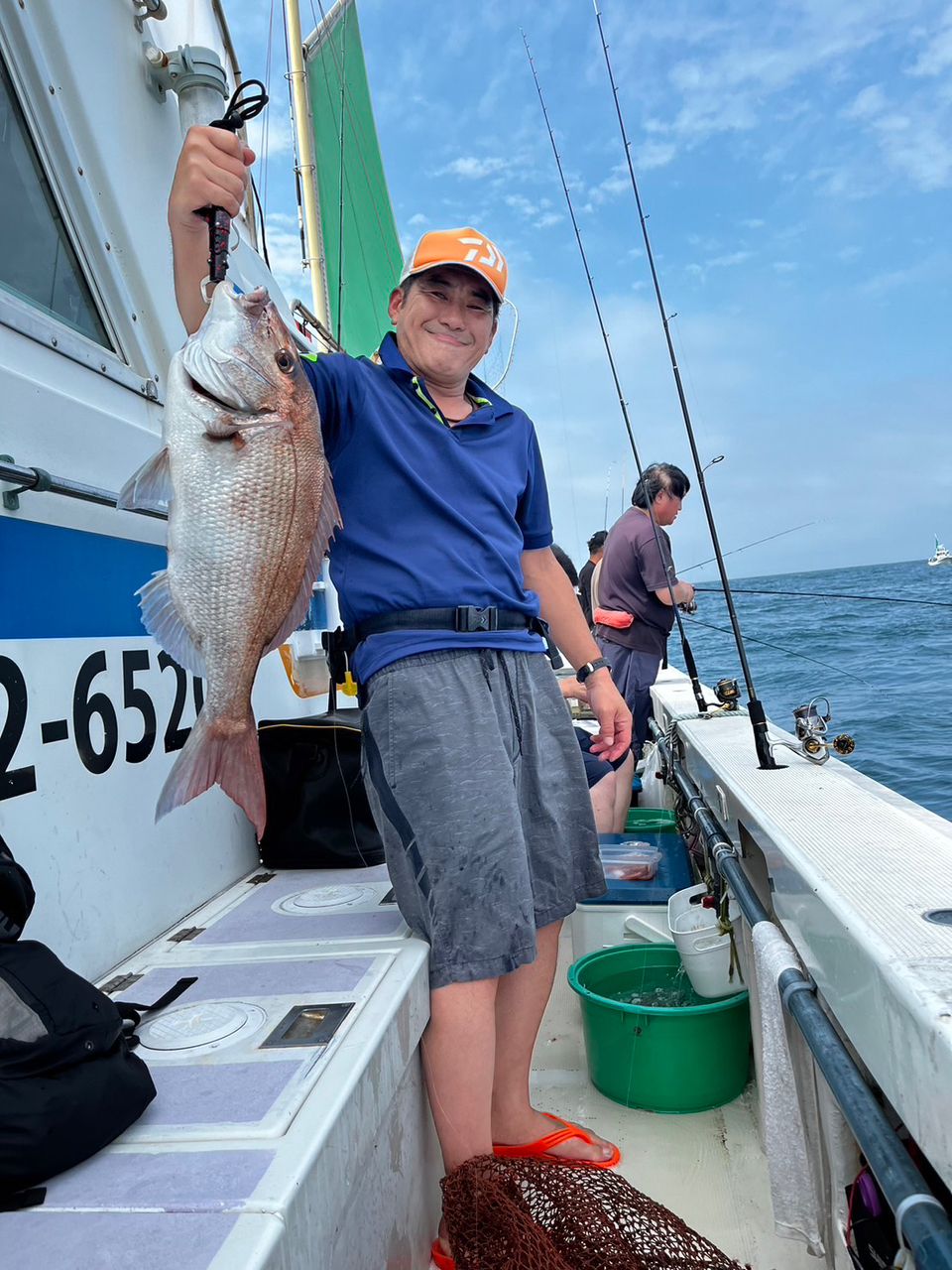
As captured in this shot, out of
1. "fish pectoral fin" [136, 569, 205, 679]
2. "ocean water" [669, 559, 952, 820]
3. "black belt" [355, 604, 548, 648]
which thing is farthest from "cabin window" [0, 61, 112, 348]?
"ocean water" [669, 559, 952, 820]

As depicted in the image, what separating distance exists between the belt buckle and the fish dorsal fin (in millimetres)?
408

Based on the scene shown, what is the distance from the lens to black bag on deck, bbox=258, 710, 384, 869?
2840 mm

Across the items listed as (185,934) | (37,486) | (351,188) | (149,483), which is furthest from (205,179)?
(351,188)

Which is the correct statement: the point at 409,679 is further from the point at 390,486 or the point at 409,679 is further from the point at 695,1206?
the point at 695,1206

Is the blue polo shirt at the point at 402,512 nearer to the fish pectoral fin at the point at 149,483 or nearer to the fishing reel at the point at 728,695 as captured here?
the fish pectoral fin at the point at 149,483

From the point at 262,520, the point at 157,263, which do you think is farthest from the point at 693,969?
the point at 157,263

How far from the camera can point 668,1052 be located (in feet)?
8.23

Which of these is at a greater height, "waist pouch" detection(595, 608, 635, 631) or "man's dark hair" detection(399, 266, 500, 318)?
"man's dark hair" detection(399, 266, 500, 318)

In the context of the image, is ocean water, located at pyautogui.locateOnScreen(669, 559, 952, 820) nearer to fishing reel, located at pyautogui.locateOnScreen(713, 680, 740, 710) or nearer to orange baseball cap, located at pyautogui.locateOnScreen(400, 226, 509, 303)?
fishing reel, located at pyautogui.locateOnScreen(713, 680, 740, 710)

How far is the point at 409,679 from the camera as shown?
6.26 feet

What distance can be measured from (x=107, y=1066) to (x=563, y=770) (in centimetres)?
124

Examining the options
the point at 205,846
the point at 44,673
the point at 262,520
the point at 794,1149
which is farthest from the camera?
the point at 205,846

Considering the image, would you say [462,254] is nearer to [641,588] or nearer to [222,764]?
[222,764]

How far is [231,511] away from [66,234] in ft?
4.67
